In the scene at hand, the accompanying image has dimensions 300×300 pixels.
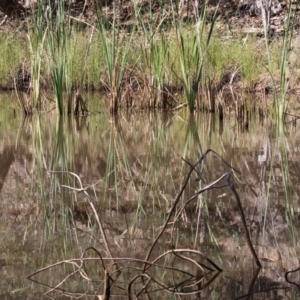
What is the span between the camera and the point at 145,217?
2.24 metres

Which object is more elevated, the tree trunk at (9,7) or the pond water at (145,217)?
the tree trunk at (9,7)

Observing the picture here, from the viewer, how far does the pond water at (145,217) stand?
63.5 inches

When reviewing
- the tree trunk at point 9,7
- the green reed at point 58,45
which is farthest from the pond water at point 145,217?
the tree trunk at point 9,7

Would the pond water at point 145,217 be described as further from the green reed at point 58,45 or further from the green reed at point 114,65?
the green reed at point 114,65

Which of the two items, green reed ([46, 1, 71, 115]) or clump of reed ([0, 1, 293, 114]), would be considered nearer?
green reed ([46, 1, 71, 115])

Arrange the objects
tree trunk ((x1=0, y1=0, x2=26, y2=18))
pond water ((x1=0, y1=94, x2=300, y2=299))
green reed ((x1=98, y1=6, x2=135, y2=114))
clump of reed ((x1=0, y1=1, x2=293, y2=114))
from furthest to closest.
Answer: tree trunk ((x1=0, y1=0, x2=26, y2=18)) < green reed ((x1=98, y1=6, x2=135, y2=114)) < clump of reed ((x1=0, y1=1, x2=293, y2=114)) < pond water ((x1=0, y1=94, x2=300, y2=299))

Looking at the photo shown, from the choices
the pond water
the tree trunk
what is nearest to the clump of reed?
the pond water

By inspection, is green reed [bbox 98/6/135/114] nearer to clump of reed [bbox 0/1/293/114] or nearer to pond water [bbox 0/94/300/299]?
clump of reed [bbox 0/1/293/114]

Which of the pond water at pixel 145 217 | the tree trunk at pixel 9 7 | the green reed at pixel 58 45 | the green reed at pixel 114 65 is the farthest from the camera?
the tree trunk at pixel 9 7

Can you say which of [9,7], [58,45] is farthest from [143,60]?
[9,7]

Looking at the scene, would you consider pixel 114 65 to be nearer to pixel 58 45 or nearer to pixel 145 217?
pixel 58 45

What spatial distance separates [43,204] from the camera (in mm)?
2428

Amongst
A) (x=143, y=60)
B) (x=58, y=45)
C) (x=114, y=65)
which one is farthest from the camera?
(x=143, y=60)

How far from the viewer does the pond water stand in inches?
63.5
